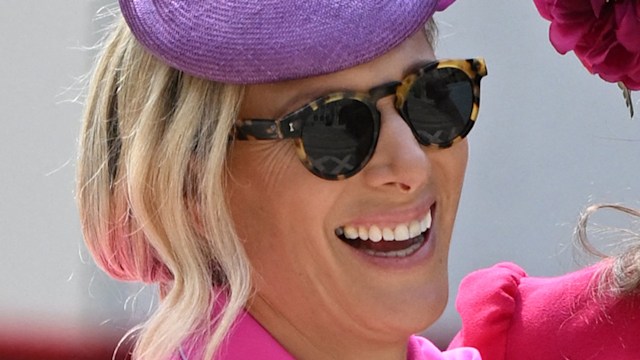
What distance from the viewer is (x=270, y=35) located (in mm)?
1634

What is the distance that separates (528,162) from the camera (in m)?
3.35

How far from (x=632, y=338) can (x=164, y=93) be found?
858 mm

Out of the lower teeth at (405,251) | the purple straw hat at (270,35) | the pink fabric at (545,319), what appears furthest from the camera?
the pink fabric at (545,319)

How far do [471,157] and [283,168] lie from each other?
1742 mm

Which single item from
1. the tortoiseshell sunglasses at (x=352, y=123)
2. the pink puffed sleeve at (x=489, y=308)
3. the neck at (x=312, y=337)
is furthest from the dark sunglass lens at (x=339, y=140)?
the pink puffed sleeve at (x=489, y=308)

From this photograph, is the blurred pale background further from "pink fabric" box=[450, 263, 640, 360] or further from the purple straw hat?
the purple straw hat

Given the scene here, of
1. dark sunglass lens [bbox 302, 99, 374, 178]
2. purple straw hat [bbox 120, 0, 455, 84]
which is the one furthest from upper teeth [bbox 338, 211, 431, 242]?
purple straw hat [bbox 120, 0, 455, 84]

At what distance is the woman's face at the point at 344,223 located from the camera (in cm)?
169

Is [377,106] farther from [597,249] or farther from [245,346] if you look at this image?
[597,249]

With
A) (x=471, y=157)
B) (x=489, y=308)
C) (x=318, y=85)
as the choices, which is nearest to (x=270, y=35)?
(x=318, y=85)

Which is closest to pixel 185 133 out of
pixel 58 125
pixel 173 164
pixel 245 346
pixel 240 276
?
pixel 173 164

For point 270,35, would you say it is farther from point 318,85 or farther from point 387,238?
point 387,238

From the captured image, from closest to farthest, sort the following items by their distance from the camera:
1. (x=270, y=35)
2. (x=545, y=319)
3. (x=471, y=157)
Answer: (x=270, y=35), (x=545, y=319), (x=471, y=157)

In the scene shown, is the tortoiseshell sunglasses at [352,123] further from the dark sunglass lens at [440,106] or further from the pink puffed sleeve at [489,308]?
the pink puffed sleeve at [489,308]
